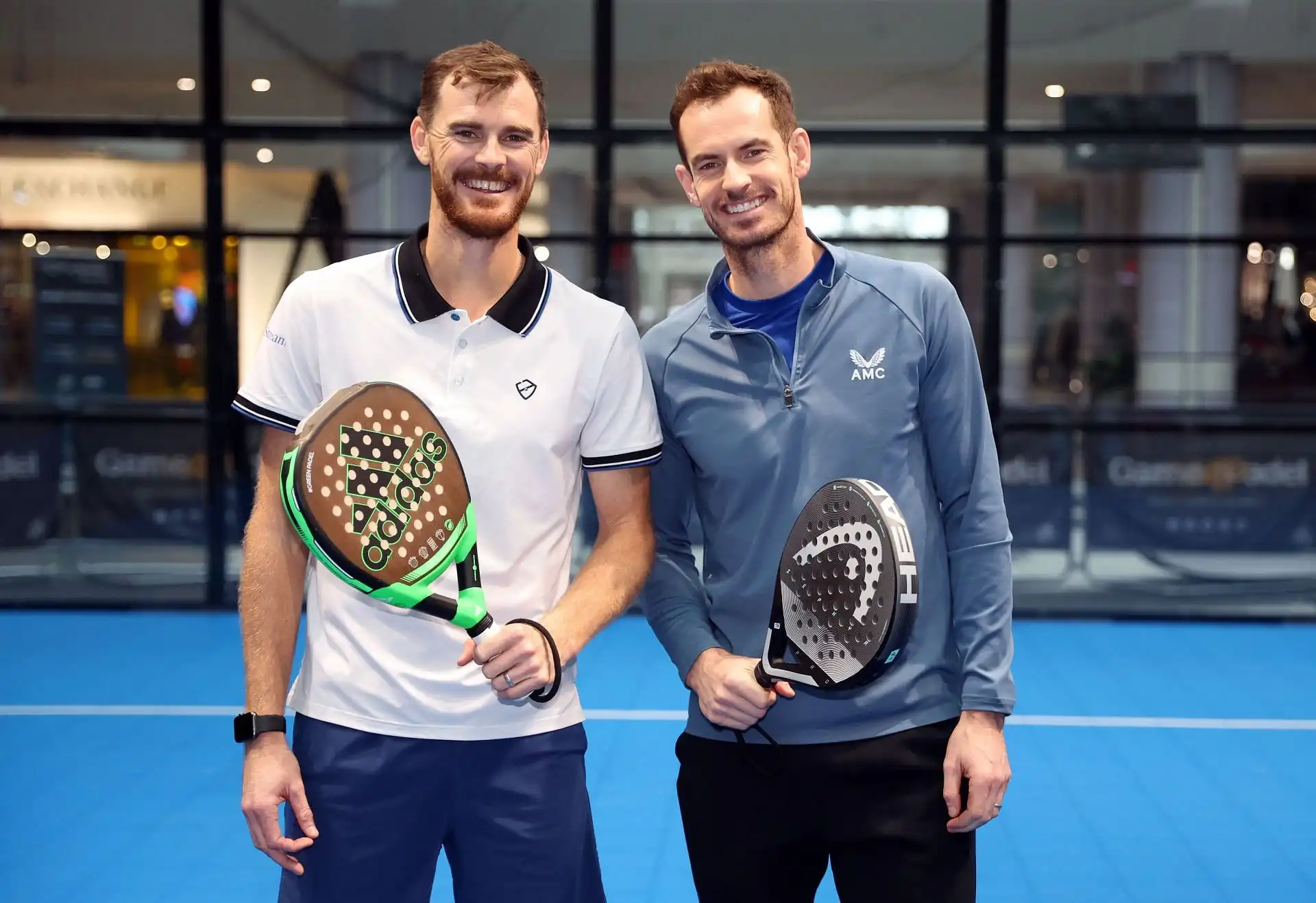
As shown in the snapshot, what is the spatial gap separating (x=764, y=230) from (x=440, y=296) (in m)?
0.51

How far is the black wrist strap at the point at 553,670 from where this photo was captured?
1.94 metres

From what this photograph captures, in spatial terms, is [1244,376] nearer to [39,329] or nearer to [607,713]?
[607,713]

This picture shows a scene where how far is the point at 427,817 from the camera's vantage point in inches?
82.7

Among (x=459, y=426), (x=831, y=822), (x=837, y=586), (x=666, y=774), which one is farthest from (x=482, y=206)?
(x=666, y=774)

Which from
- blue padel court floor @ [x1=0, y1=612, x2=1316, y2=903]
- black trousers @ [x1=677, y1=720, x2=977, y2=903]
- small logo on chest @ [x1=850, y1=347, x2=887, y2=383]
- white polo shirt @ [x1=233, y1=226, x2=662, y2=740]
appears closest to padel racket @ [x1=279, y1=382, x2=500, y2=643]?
white polo shirt @ [x1=233, y1=226, x2=662, y2=740]

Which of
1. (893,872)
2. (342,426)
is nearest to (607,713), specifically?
(893,872)

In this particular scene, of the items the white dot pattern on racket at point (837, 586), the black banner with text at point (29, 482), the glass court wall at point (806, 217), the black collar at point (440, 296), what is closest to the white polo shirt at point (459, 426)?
the black collar at point (440, 296)

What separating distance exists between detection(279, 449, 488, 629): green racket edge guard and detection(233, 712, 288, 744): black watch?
31 centimetres

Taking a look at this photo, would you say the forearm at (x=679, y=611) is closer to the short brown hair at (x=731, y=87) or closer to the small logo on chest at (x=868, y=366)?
the small logo on chest at (x=868, y=366)

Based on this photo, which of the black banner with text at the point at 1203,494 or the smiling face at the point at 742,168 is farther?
the black banner with text at the point at 1203,494

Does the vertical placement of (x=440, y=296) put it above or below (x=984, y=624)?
above

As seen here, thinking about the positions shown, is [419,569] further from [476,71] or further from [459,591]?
[476,71]

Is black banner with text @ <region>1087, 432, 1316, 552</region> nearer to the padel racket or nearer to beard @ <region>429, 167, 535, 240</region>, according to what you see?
beard @ <region>429, 167, 535, 240</region>

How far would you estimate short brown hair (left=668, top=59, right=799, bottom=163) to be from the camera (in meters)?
2.21
